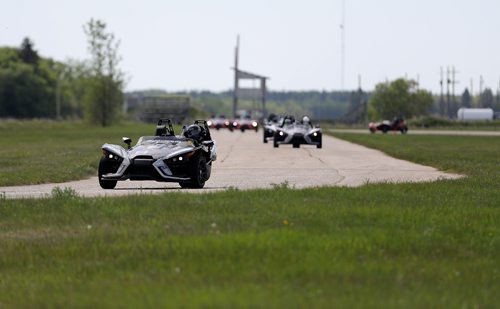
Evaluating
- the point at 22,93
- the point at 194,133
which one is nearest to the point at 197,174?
the point at 194,133

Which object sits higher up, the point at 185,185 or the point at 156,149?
the point at 156,149

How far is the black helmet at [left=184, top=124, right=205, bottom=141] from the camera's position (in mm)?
29344

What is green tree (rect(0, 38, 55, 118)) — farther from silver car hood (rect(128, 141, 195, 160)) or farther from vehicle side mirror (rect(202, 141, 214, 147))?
silver car hood (rect(128, 141, 195, 160))

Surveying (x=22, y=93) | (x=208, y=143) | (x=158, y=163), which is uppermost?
(x=22, y=93)

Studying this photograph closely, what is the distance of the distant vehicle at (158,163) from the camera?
85.8 ft

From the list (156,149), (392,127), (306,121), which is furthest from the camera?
(392,127)

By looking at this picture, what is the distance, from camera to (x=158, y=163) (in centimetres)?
2619

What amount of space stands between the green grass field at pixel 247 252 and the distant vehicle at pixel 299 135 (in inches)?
1529

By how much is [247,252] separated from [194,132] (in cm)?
1619

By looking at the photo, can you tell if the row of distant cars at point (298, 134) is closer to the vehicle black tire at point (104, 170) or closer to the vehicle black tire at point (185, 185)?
the vehicle black tire at point (185, 185)

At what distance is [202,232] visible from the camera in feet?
50.1

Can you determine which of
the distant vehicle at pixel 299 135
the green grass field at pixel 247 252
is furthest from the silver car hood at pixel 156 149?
the distant vehicle at pixel 299 135

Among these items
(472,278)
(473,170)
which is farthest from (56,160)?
(472,278)

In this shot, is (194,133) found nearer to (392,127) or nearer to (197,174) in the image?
(197,174)
